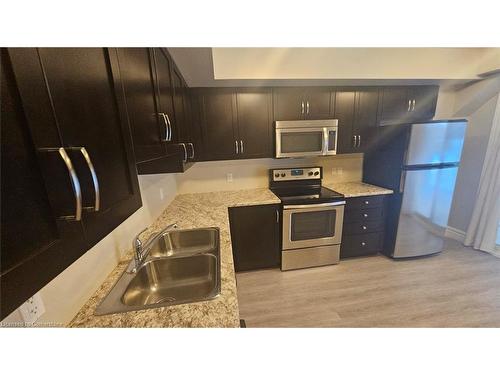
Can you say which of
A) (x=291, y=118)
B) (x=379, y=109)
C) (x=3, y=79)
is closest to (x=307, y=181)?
(x=291, y=118)

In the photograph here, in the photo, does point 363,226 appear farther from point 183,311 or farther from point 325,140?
point 183,311

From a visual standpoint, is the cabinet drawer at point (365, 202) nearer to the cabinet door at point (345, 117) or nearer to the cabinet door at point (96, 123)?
the cabinet door at point (345, 117)

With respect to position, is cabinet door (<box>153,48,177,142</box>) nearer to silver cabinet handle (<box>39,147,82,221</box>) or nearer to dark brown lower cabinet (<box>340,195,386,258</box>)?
silver cabinet handle (<box>39,147,82,221</box>)

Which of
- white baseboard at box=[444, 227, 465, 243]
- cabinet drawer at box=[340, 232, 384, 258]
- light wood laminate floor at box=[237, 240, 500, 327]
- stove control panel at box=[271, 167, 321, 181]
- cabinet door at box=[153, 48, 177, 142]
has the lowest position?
light wood laminate floor at box=[237, 240, 500, 327]

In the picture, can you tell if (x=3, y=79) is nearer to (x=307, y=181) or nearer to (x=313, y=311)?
(x=313, y=311)

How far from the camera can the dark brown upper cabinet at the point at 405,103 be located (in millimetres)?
2352

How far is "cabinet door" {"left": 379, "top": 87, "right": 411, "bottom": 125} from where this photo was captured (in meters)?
2.34

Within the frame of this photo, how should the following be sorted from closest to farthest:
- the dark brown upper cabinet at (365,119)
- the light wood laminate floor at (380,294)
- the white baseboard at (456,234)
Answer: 1. the light wood laminate floor at (380,294)
2. the dark brown upper cabinet at (365,119)
3. the white baseboard at (456,234)

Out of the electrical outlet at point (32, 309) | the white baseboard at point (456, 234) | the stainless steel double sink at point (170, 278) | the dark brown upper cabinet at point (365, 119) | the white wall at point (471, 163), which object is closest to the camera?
the electrical outlet at point (32, 309)

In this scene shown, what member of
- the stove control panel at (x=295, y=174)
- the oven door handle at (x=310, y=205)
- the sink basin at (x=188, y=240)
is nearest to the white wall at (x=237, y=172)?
the stove control panel at (x=295, y=174)

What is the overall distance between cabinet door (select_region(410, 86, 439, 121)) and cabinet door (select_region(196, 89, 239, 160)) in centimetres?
227

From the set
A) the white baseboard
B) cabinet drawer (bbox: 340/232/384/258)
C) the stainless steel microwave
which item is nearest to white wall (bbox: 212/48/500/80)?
the stainless steel microwave

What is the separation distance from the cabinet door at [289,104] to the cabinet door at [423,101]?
4.70 ft
